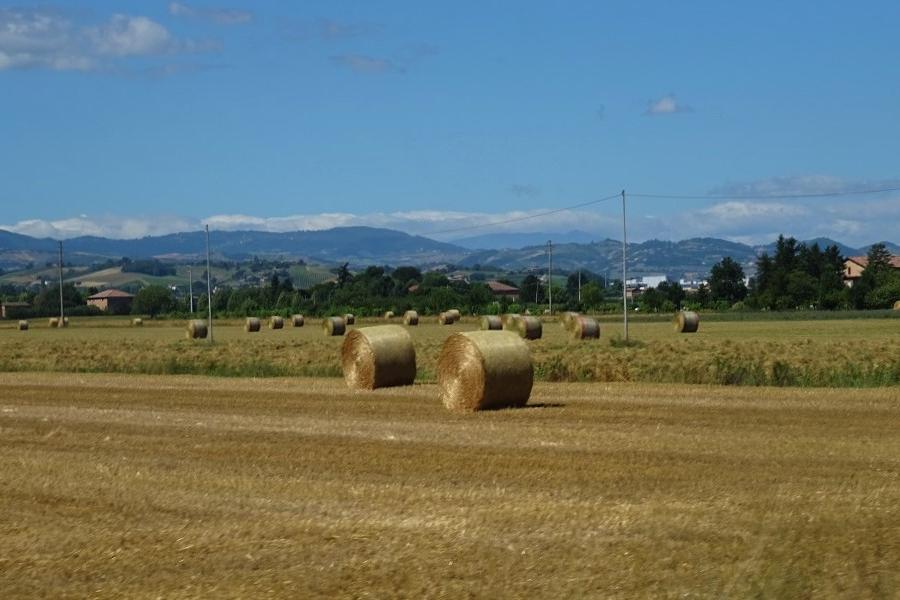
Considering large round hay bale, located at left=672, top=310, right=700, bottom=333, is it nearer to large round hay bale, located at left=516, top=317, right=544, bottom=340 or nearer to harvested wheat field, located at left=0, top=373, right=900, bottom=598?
large round hay bale, located at left=516, top=317, right=544, bottom=340

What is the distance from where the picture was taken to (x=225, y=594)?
978 cm

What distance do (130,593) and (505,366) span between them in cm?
1563

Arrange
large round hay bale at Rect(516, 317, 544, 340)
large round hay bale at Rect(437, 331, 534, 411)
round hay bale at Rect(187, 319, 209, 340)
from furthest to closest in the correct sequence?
1. round hay bale at Rect(187, 319, 209, 340)
2. large round hay bale at Rect(516, 317, 544, 340)
3. large round hay bale at Rect(437, 331, 534, 411)

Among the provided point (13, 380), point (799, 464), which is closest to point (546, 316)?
point (13, 380)

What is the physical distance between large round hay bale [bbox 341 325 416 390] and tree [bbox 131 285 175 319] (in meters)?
114

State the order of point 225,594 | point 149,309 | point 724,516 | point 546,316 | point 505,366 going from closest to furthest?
point 225,594
point 724,516
point 505,366
point 546,316
point 149,309

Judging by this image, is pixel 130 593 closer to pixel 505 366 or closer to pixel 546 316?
pixel 505 366

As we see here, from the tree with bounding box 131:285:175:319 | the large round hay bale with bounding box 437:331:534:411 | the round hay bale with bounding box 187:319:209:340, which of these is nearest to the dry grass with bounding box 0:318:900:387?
the large round hay bale with bounding box 437:331:534:411

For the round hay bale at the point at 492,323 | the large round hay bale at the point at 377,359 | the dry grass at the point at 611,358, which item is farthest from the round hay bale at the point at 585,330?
the large round hay bale at the point at 377,359

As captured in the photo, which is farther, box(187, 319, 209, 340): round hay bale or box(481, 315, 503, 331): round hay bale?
box(187, 319, 209, 340): round hay bale

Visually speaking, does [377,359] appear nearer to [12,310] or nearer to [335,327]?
[335,327]

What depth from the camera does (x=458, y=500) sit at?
1409 cm

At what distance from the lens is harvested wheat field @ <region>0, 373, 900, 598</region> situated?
1012 centimetres

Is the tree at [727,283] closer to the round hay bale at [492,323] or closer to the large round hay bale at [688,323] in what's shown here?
the large round hay bale at [688,323]
